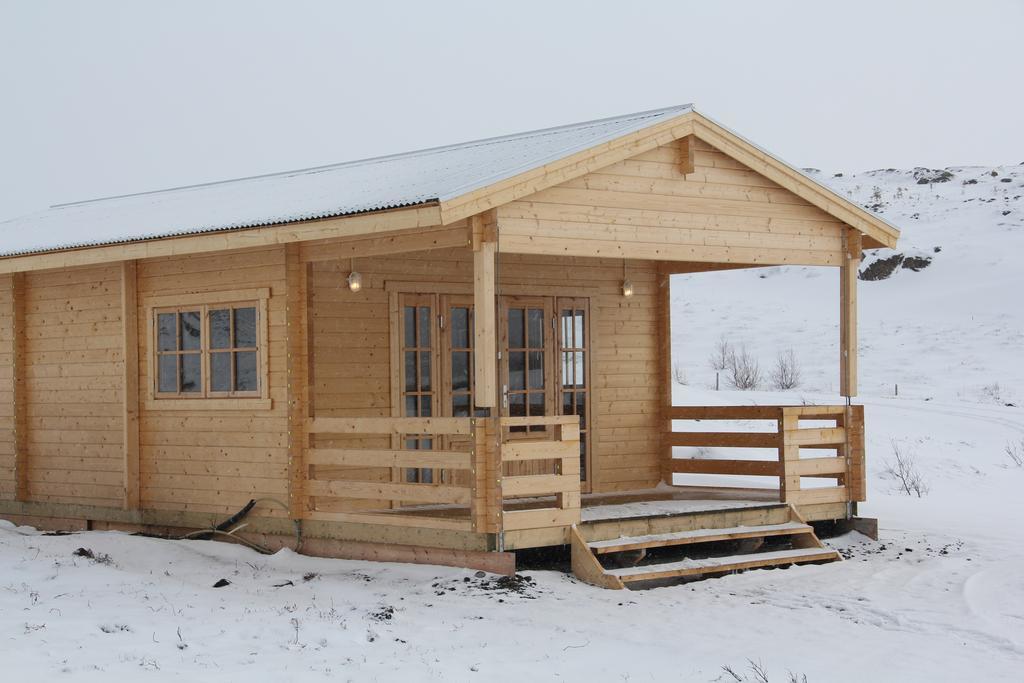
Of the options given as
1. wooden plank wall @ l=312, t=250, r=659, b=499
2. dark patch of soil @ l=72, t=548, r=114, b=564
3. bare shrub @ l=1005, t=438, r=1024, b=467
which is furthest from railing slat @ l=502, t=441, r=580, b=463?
bare shrub @ l=1005, t=438, r=1024, b=467

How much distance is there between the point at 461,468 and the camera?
9.59 meters

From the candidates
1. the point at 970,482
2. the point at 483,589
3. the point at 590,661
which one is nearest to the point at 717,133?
the point at 483,589

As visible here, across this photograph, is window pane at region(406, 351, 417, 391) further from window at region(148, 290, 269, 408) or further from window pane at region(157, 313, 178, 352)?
window pane at region(157, 313, 178, 352)

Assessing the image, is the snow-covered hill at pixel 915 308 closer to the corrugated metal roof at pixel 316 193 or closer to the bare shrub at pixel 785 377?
the bare shrub at pixel 785 377

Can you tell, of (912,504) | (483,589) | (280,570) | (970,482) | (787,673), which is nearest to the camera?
(787,673)

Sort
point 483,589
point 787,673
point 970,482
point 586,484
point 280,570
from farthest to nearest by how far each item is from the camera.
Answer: point 970,482
point 586,484
point 280,570
point 483,589
point 787,673

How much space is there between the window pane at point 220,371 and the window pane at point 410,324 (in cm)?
162

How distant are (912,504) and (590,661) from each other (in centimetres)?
825

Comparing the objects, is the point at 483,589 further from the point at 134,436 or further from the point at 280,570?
the point at 134,436

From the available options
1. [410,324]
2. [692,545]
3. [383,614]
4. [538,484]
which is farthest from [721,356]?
[383,614]

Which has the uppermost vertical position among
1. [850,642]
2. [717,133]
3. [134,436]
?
[717,133]

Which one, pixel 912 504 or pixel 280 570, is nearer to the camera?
pixel 280 570

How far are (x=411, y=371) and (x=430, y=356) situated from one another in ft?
0.78

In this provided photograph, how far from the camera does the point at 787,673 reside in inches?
276
